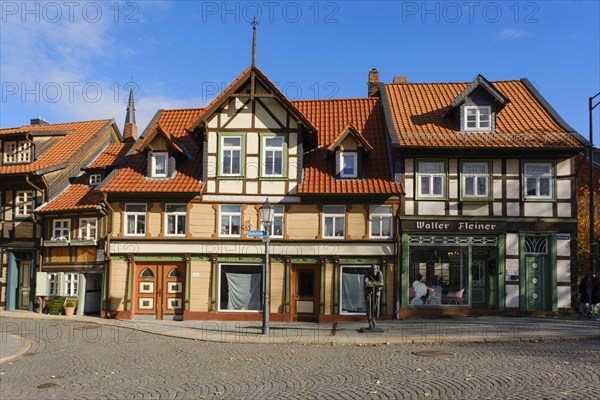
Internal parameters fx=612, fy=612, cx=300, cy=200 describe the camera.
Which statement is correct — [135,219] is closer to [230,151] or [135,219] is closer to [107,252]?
[107,252]

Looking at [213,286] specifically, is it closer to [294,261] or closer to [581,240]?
[294,261]

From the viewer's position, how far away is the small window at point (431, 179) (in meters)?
24.2

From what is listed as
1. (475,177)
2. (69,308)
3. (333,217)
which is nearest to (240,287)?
(333,217)

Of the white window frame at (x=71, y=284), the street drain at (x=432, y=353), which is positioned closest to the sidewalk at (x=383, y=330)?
the street drain at (x=432, y=353)

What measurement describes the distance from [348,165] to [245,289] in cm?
650

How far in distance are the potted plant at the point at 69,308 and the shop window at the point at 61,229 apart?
293 cm

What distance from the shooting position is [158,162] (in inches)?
1003

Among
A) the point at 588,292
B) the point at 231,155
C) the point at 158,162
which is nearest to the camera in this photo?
the point at 588,292

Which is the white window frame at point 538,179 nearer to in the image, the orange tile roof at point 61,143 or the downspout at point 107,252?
the downspout at point 107,252

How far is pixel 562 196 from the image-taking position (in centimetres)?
2403

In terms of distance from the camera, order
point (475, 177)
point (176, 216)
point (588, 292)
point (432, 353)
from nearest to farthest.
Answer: point (432, 353) < point (588, 292) < point (475, 177) < point (176, 216)

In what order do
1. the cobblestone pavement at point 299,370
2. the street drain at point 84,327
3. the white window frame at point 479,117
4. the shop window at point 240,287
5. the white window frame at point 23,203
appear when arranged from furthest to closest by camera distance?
1. the white window frame at point 23,203
2. the white window frame at point 479,117
3. the shop window at point 240,287
4. the street drain at point 84,327
5. the cobblestone pavement at point 299,370

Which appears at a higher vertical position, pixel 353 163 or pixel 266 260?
pixel 353 163

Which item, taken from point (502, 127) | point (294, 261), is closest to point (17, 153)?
point (294, 261)
